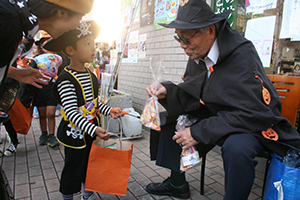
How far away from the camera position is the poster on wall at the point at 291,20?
261 centimetres

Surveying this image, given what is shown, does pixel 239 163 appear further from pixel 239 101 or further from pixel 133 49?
pixel 133 49

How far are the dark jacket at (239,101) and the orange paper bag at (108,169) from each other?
700 mm

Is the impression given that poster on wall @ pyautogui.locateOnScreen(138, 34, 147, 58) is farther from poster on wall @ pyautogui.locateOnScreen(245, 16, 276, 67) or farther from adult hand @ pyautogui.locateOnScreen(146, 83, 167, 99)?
adult hand @ pyautogui.locateOnScreen(146, 83, 167, 99)

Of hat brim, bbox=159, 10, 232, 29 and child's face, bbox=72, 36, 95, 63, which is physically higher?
hat brim, bbox=159, 10, 232, 29

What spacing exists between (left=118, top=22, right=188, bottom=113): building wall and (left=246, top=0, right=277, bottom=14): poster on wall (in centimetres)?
125

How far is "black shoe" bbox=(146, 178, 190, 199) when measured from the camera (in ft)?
7.63

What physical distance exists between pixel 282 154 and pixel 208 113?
2.60 feet

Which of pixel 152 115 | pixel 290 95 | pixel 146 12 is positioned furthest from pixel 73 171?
pixel 146 12

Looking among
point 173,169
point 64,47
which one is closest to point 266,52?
point 173,169

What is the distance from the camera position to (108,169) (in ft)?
6.30

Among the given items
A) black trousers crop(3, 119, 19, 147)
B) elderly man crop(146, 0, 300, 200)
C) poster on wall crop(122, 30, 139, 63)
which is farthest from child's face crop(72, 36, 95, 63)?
poster on wall crop(122, 30, 139, 63)

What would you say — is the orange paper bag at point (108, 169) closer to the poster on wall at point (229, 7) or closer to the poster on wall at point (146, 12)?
the poster on wall at point (229, 7)

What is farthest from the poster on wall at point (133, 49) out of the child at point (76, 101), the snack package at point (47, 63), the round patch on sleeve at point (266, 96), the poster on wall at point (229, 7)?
the round patch on sleeve at point (266, 96)

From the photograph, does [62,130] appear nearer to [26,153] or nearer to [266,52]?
[26,153]
